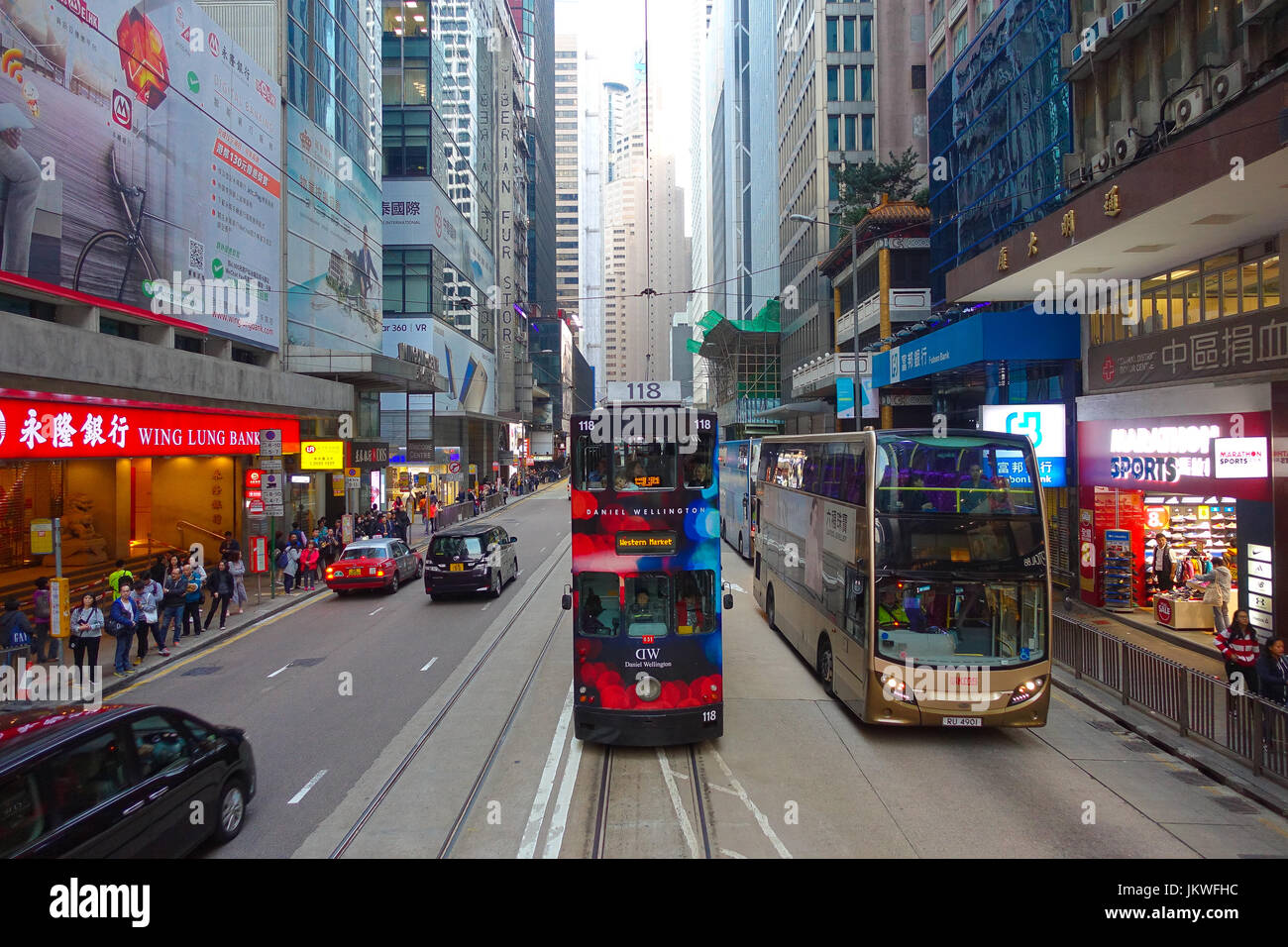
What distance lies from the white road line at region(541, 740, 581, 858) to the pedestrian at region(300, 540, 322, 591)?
1568 cm

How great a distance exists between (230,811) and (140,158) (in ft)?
60.3

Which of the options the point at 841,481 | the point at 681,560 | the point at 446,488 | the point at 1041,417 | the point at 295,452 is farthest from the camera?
the point at 446,488

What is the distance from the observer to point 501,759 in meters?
9.25

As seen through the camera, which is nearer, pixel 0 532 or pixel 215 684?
pixel 215 684

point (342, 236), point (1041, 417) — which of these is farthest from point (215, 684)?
point (342, 236)

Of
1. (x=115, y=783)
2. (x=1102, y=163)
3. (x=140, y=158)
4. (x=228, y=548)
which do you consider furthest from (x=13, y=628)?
(x=1102, y=163)

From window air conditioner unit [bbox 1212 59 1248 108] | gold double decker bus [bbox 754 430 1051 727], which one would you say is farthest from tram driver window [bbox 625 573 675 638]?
window air conditioner unit [bbox 1212 59 1248 108]

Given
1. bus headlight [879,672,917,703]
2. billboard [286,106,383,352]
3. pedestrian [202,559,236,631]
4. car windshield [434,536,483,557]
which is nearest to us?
bus headlight [879,672,917,703]

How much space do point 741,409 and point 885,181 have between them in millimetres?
30055

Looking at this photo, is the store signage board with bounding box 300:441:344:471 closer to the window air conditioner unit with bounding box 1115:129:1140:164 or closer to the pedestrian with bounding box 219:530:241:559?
the pedestrian with bounding box 219:530:241:559

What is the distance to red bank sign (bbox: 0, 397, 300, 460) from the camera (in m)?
13.5

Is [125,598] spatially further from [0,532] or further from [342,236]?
[342,236]

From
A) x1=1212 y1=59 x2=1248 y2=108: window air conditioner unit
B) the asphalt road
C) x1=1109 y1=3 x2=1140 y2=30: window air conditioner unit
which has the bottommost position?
the asphalt road

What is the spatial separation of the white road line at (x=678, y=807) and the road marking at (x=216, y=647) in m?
9.04
